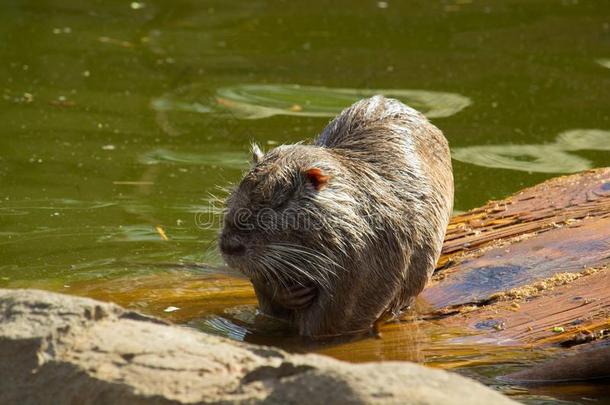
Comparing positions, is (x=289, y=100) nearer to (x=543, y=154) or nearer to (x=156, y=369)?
(x=543, y=154)

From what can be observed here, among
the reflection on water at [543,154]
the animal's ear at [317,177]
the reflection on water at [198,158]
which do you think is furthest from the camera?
the reflection on water at [543,154]

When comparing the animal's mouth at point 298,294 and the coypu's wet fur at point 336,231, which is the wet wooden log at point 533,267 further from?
the animal's mouth at point 298,294

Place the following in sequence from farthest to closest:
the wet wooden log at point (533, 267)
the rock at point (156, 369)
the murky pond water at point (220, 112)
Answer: the murky pond water at point (220, 112) < the wet wooden log at point (533, 267) < the rock at point (156, 369)

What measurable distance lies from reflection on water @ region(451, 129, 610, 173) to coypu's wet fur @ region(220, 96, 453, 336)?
2735 millimetres

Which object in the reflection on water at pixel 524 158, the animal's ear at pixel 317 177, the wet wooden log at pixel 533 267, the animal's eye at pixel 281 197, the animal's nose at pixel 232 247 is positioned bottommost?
the reflection on water at pixel 524 158

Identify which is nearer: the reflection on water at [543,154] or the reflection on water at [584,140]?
the reflection on water at [543,154]

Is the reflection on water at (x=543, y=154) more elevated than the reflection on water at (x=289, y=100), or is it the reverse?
the reflection on water at (x=289, y=100)

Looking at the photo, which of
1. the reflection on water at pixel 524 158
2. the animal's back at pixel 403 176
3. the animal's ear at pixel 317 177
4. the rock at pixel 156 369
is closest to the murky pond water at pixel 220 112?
the reflection on water at pixel 524 158

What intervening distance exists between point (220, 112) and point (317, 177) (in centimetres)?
426

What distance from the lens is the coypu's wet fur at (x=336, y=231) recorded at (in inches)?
223

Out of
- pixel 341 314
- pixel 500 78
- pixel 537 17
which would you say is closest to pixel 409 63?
pixel 500 78

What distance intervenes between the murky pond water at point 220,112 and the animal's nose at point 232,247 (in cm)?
46

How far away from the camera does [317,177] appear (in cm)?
570

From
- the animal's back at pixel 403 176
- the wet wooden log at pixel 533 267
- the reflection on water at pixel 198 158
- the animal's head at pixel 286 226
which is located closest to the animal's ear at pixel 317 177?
the animal's head at pixel 286 226
